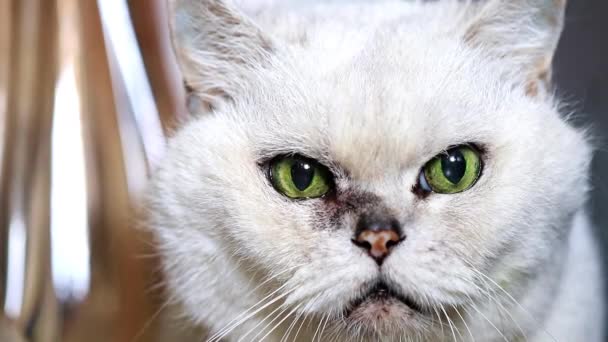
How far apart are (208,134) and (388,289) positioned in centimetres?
35

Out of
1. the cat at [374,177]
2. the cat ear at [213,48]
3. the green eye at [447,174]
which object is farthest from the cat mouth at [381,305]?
the cat ear at [213,48]

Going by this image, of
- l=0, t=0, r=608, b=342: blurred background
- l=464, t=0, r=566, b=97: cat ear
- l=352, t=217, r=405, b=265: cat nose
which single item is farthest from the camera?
l=0, t=0, r=608, b=342: blurred background

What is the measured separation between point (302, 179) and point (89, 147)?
0.53 meters

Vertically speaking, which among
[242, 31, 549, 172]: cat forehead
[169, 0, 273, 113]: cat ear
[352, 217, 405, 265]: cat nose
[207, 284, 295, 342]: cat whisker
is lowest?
[207, 284, 295, 342]: cat whisker

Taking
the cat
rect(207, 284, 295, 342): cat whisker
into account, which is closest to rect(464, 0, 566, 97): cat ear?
the cat

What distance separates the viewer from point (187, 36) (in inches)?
36.6

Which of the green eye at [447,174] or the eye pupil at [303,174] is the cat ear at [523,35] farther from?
the eye pupil at [303,174]

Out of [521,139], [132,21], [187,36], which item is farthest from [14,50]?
[521,139]

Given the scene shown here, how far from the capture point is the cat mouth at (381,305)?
751 millimetres

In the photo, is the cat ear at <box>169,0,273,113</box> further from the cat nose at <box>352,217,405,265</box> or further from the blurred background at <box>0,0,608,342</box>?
the cat nose at <box>352,217,405,265</box>

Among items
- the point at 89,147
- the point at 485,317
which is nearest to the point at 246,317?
the point at 485,317

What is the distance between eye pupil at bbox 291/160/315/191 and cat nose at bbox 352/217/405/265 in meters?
0.11

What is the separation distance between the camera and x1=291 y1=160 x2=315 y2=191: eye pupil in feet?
2.67

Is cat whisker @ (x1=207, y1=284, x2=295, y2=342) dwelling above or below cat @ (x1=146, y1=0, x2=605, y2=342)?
below
